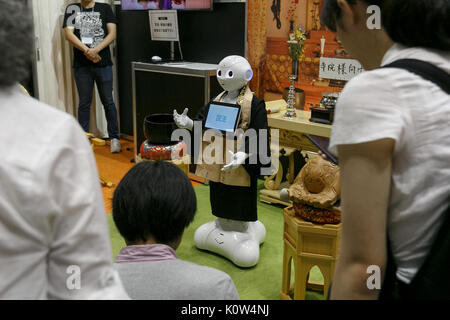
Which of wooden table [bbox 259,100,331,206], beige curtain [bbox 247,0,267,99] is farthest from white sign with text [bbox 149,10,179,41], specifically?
wooden table [bbox 259,100,331,206]

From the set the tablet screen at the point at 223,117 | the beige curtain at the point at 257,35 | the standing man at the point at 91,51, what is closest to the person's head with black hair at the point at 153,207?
the tablet screen at the point at 223,117

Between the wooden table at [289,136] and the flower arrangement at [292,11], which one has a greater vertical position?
the flower arrangement at [292,11]

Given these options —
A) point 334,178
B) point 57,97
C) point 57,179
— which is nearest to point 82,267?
point 57,179

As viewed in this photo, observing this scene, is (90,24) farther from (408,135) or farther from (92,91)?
(408,135)

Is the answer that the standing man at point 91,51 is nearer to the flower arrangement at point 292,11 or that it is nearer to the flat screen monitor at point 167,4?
the flat screen monitor at point 167,4

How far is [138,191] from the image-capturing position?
1.28m

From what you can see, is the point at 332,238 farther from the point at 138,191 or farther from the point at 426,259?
the point at 426,259

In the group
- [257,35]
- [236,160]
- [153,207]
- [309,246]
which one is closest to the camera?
[153,207]

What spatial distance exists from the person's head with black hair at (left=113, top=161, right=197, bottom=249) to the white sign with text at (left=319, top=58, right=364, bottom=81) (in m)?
2.54

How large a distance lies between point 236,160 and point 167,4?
290 centimetres

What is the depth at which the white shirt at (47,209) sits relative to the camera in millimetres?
603

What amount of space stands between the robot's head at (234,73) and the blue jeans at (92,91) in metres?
2.94

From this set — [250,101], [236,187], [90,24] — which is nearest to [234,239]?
[236,187]

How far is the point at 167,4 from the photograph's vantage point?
4.91 metres
